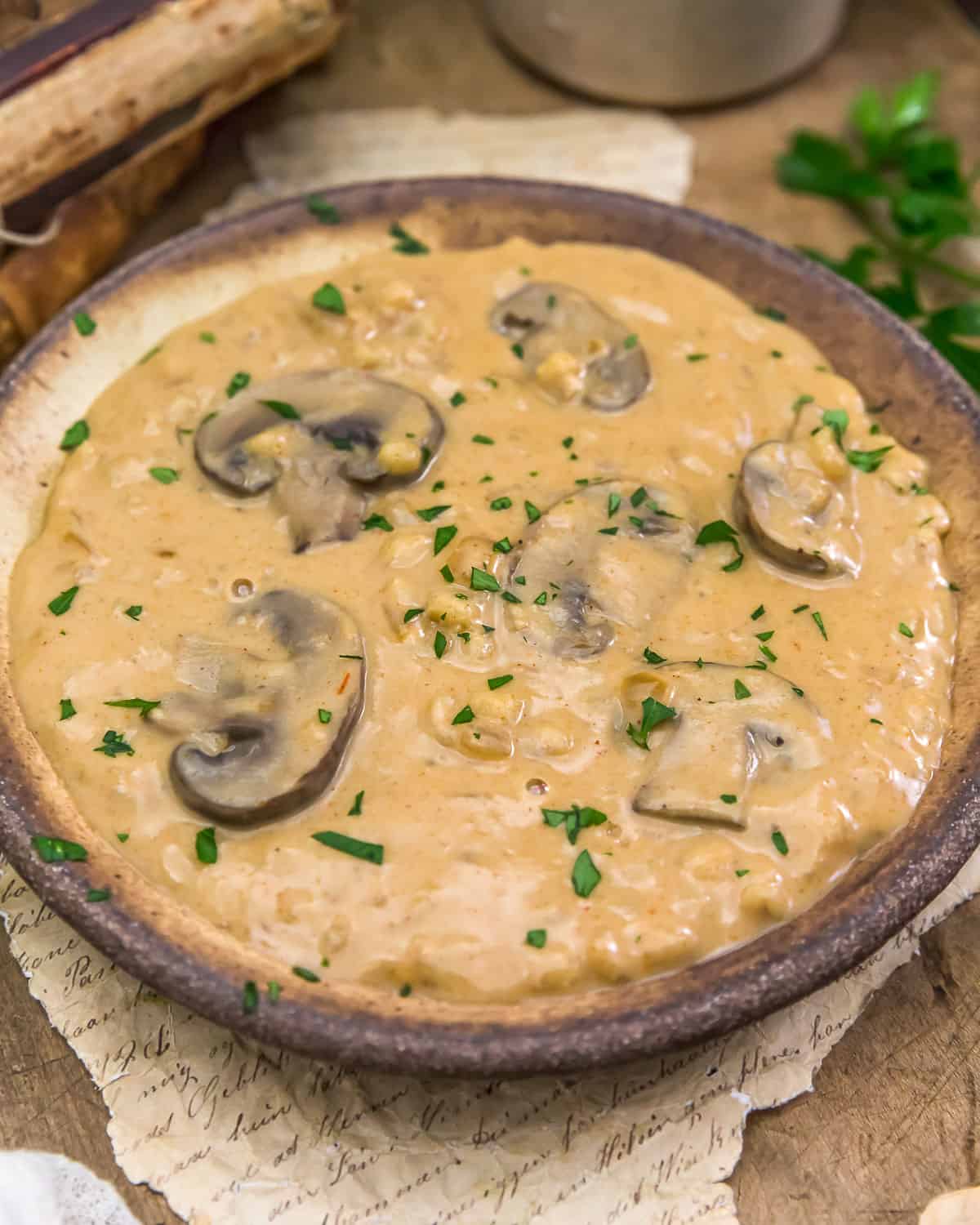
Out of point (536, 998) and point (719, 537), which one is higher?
point (719, 537)

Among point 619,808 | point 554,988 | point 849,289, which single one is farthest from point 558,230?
point 554,988

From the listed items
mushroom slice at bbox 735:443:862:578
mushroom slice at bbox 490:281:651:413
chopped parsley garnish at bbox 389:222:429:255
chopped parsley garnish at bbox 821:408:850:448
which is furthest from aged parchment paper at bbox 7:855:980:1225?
chopped parsley garnish at bbox 389:222:429:255

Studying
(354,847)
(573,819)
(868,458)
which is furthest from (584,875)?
(868,458)

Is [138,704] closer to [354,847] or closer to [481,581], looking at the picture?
[354,847]

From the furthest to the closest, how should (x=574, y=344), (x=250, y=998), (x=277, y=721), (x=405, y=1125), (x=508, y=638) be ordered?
(x=574, y=344)
(x=508, y=638)
(x=405, y=1125)
(x=277, y=721)
(x=250, y=998)

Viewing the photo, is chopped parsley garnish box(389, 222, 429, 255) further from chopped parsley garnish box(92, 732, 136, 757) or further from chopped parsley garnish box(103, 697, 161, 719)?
chopped parsley garnish box(92, 732, 136, 757)

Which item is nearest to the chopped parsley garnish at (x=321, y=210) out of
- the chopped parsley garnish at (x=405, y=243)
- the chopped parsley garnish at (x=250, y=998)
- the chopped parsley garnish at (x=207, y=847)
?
the chopped parsley garnish at (x=405, y=243)
